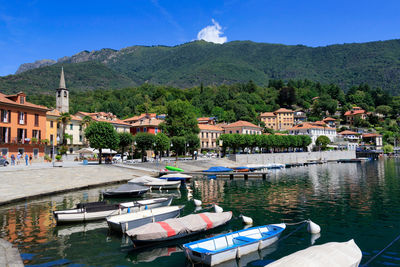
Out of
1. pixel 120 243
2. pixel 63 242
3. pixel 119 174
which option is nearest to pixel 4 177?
pixel 119 174

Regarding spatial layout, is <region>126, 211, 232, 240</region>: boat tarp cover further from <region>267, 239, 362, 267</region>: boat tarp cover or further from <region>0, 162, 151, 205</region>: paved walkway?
<region>0, 162, 151, 205</region>: paved walkway

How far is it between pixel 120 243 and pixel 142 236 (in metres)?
2.04

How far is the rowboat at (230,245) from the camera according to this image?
12.1 m

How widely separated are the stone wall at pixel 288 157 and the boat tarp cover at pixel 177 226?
198 feet

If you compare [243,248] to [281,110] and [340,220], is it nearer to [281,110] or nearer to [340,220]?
[340,220]

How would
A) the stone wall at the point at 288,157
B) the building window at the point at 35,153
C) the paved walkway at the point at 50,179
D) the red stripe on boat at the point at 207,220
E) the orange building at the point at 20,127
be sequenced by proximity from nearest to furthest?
the red stripe on boat at the point at 207,220 < the paved walkway at the point at 50,179 < the orange building at the point at 20,127 < the building window at the point at 35,153 < the stone wall at the point at 288,157

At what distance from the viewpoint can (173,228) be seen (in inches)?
595

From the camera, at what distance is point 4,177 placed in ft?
100

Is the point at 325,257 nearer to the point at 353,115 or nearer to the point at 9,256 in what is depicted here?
the point at 9,256

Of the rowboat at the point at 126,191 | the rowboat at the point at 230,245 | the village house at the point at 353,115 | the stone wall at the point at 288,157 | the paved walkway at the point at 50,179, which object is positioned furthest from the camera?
the village house at the point at 353,115

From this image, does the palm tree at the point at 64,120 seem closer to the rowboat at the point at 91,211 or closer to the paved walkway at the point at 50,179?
the paved walkway at the point at 50,179

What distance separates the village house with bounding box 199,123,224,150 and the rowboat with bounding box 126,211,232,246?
82454 millimetres

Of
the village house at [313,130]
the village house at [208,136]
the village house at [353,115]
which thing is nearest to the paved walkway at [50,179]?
the village house at [208,136]

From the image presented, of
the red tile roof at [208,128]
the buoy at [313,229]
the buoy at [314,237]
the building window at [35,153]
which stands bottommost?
the buoy at [314,237]
